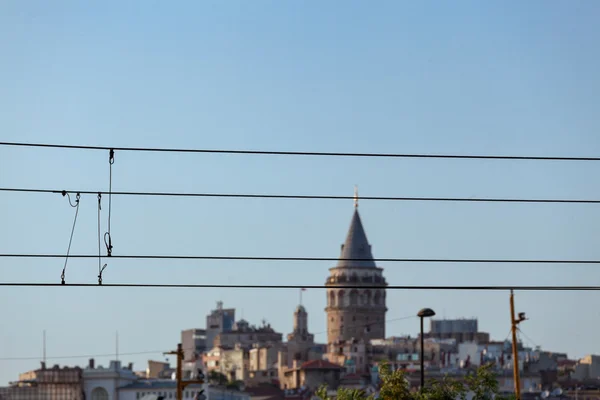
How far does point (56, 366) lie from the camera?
168 meters

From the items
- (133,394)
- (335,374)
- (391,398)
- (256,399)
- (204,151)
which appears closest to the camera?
(204,151)

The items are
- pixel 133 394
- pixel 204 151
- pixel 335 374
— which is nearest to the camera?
pixel 204 151

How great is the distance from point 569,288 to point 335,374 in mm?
168325

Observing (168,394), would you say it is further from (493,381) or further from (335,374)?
(493,381)

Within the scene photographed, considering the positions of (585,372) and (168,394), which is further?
(585,372)

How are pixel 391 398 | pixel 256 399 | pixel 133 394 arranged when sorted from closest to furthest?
pixel 391 398 < pixel 133 394 < pixel 256 399

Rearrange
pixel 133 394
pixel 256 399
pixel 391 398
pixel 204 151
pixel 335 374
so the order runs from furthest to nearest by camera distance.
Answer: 1. pixel 335 374
2. pixel 256 399
3. pixel 133 394
4. pixel 391 398
5. pixel 204 151

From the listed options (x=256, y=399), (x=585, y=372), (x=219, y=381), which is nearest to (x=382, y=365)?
(x=256, y=399)

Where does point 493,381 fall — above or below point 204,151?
below

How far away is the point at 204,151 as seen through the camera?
2498 cm

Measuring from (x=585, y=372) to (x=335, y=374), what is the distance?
29.7 m

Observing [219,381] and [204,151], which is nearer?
[204,151]

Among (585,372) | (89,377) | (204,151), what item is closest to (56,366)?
(89,377)

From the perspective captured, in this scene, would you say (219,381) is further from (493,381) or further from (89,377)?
(493,381)
